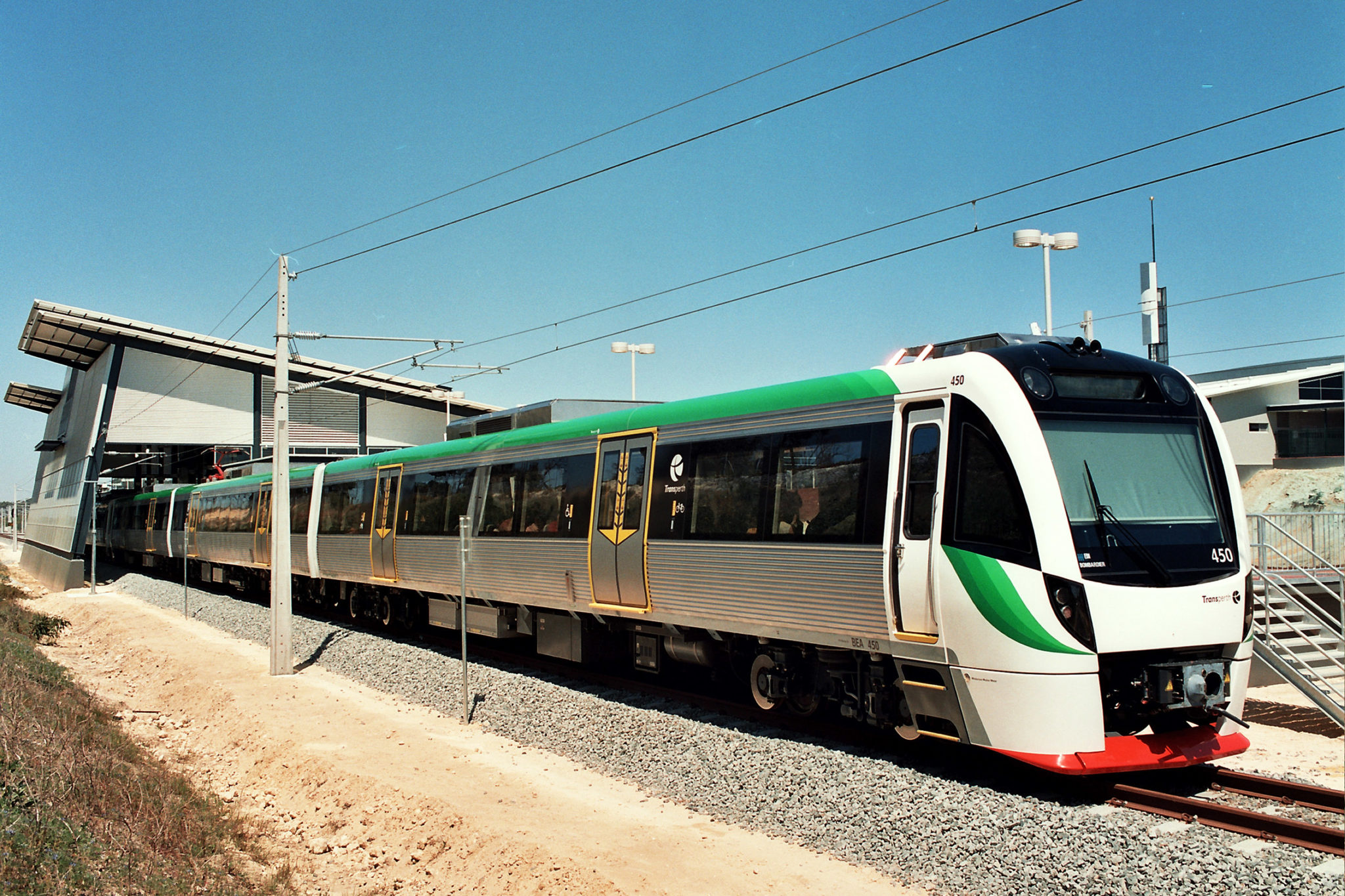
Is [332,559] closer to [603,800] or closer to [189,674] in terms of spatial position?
[189,674]

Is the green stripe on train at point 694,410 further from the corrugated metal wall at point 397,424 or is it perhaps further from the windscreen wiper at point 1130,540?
the corrugated metal wall at point 397,424

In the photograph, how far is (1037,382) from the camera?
7473 mm

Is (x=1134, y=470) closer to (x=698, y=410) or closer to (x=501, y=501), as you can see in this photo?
(x=698, y=410)

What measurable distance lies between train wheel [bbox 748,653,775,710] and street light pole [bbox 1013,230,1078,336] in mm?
11600

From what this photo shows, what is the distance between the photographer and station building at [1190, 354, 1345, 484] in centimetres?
2689

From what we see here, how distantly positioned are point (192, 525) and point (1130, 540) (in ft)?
101

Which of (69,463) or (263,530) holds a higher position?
(69,463)

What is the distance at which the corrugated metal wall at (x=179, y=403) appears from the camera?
38938 mm

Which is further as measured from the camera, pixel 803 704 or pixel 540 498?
pixel 540 498

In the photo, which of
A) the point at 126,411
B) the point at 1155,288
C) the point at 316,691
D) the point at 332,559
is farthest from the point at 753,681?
the point at 126,411

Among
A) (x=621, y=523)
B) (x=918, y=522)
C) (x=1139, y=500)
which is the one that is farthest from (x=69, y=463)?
(x=1139, y=500)

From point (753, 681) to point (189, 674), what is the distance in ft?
35.5

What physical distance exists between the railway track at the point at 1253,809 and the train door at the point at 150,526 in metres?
37.3

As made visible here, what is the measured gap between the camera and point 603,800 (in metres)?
8.23
